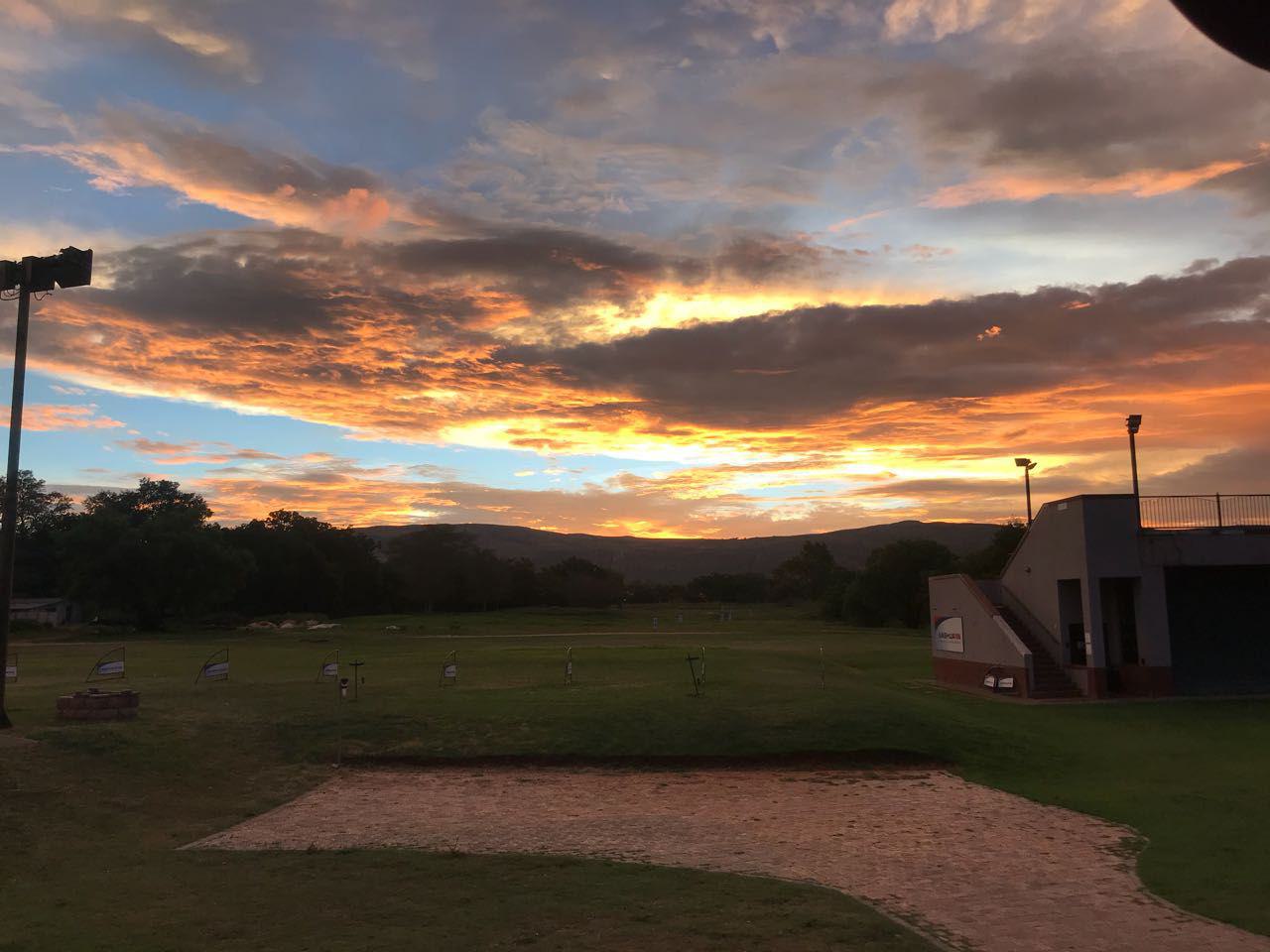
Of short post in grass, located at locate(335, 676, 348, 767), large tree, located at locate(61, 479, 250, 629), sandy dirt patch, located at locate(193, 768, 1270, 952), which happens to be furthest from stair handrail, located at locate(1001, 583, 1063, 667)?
large tree, located at locate(61, 479, 250, 629)

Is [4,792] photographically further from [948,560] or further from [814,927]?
[948,560]

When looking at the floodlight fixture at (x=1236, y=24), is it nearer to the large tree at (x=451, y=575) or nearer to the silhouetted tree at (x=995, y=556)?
the silhouetted tree at (x=995, y=556)

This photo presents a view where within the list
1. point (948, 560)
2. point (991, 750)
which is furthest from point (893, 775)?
point (948, 560)

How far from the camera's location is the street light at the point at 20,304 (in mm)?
18859

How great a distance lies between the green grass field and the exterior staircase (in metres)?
2.20

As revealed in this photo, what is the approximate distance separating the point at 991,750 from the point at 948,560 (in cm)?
8189

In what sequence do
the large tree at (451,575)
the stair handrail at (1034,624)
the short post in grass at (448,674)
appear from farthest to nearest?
1. the large tree at (451,575)
2. the stair handrail at (1034,624)
3. the short post in grass at (448,674)

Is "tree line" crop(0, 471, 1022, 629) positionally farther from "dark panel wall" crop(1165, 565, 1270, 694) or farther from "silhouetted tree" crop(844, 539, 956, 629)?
"dark panel wall" crop(1165, 565, 1270, 694)

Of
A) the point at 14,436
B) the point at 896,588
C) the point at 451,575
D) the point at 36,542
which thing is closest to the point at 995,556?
the point at 896,588

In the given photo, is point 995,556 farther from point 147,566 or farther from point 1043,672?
point 147,566

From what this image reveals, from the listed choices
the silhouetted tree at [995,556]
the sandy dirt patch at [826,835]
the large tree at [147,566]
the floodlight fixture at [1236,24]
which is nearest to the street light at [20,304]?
the sandy dirt patch at [826,835]

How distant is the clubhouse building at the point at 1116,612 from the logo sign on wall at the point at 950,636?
0.22 ft

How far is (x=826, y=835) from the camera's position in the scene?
14414 mm

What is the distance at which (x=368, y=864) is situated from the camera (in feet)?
40.4
